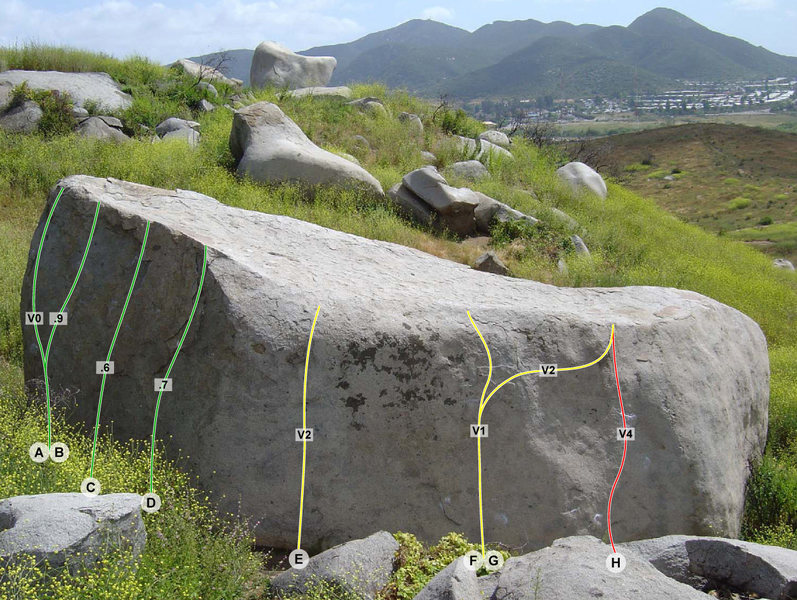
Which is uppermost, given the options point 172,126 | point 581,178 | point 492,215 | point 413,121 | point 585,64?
point 585,64

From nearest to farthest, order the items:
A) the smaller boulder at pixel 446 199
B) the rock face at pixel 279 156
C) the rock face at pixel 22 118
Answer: the rock face at pixel 279 156, the smaller boulder at pixel 446 199, the rock face at pixel 22 118

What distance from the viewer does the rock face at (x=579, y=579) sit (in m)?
→ 2.98

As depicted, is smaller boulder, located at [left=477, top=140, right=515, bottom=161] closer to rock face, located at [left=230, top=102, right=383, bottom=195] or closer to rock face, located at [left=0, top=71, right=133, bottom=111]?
rock face, located at [left=230, top=102, right=383, bottom=195]

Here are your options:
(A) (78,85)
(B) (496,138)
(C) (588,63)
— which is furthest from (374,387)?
(C) (588,63)

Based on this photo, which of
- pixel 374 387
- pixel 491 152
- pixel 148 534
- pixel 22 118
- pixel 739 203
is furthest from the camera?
pixel 739 203

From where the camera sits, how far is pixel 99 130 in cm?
1214

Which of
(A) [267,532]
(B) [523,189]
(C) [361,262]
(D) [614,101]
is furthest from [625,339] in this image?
(D) [614,101]

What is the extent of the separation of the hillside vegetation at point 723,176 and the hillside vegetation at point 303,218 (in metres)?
14.2

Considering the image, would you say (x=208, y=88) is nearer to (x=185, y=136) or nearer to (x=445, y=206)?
(x=185, y=136)

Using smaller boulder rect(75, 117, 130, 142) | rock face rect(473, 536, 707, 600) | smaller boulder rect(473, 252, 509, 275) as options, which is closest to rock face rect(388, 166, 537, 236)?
smaller boulder rect(473, 252, 509, 275)

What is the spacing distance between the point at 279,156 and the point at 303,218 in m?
1.44

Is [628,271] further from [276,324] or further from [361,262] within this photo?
A: [276,324]

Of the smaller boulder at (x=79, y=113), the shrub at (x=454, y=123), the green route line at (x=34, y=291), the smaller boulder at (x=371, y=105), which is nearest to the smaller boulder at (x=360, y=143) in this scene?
the smaller boulder at (x=371, y=105)

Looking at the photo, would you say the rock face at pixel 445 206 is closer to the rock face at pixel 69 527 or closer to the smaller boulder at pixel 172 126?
the smaller boulder at pixel 172 126
